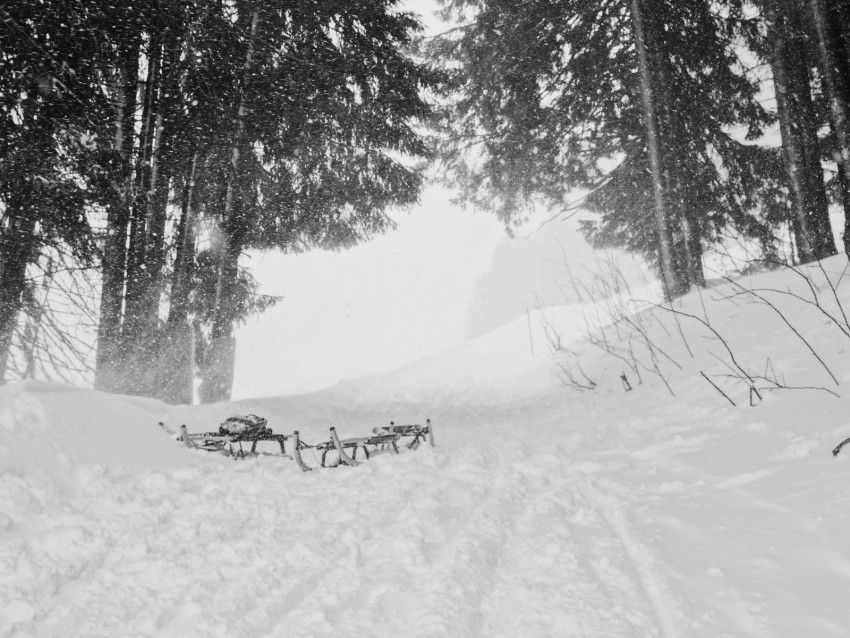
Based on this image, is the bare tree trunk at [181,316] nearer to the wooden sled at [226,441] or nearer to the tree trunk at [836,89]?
the wooden sled at [226,441]

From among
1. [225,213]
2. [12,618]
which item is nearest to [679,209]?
[225,213]

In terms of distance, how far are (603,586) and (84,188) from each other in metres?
5.73

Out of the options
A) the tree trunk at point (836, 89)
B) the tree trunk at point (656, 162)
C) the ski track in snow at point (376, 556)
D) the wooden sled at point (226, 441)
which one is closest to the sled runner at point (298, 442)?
the wooden sled at point (226, 441)

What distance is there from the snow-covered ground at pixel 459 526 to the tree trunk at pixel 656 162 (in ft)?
13.0

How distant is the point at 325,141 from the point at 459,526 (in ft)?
23.8

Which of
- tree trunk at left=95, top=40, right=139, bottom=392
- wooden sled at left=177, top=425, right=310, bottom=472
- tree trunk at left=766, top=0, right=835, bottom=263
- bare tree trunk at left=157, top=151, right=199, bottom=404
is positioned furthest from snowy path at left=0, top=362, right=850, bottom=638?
tree trunk at left=766, top=0, right=835, bottom=263

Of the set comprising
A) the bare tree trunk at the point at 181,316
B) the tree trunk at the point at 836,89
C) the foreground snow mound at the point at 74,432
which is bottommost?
the foreground snow mound at the point at 74,432

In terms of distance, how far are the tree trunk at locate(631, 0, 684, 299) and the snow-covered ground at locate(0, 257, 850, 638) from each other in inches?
156

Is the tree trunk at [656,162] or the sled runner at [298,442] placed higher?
the tree trunk at [656,162]

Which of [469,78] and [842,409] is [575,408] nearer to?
[842,409]

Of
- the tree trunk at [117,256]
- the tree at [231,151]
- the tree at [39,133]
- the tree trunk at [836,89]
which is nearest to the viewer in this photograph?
the tree at [39,133]

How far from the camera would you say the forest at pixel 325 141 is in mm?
5020

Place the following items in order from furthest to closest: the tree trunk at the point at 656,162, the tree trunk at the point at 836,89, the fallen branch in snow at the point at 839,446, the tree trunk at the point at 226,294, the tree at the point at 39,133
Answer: the tree trunk at the point at 656,162 < the tree trunk at the point at 226,294 < the tree trunk at the point at 836,89 < the tree at the point at 39,133 < the fallen branch in snow at the point at 839,446

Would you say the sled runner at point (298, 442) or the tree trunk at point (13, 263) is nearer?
the sled runner at point (298, 442)
